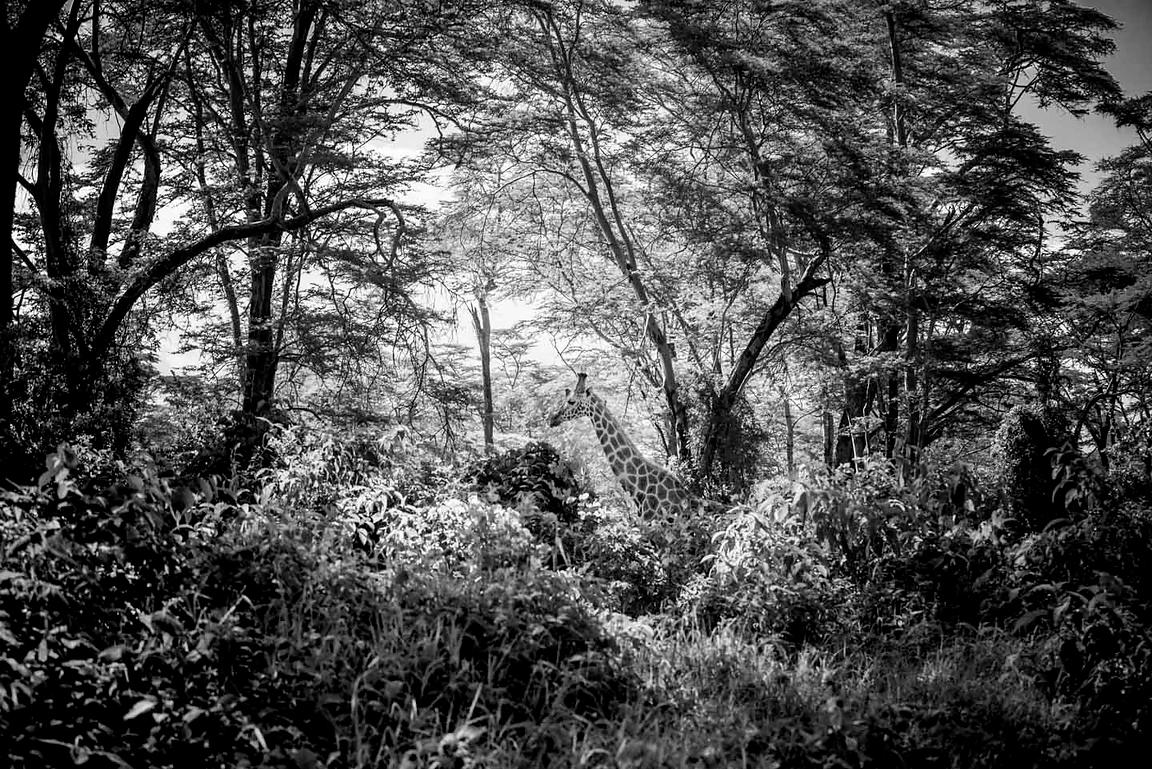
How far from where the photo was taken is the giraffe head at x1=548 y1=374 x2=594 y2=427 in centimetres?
810

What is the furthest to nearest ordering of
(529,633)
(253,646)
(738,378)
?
(738,378), (529,633), (253,646)

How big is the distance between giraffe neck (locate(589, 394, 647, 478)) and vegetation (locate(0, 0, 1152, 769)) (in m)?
0.40

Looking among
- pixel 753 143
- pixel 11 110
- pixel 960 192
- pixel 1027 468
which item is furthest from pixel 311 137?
pixel 960 192

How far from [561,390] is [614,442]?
1751mm

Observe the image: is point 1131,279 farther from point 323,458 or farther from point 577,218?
point 323,458

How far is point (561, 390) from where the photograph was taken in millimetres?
9352

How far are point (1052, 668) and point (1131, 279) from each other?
32.5 feet

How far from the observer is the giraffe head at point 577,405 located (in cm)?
810

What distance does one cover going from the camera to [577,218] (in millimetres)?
13648

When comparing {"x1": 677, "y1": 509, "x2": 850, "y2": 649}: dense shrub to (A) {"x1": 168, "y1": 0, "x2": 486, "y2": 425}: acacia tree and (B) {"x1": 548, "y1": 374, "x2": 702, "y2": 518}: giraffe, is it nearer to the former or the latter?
(B) {"x1": 548, "y1": 374, "x2": 702, "y2": 518}: giraffe

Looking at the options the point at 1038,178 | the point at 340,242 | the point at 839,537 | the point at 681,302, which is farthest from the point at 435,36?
the point at 1038,178

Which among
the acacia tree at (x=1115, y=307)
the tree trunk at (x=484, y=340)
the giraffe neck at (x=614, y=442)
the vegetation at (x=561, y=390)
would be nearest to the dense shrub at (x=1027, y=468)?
the vegetation at (x=561, y=390)

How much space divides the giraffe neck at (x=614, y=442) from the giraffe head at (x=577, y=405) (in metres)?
0.05

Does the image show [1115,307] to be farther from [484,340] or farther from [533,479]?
[484,340]
